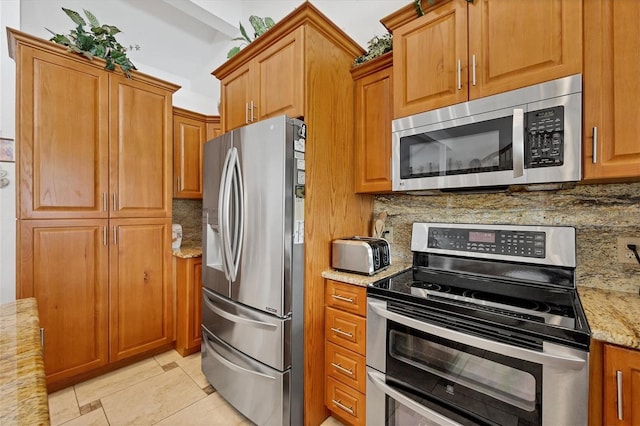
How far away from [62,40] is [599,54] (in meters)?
3.05

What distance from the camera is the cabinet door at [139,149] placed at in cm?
216

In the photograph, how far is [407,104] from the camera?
61.7 inches

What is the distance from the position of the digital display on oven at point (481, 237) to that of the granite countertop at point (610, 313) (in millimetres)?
431

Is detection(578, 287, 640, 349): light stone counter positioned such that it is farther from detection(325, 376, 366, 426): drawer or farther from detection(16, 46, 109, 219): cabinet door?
detection(16, 46, 109, 219): cabinet door

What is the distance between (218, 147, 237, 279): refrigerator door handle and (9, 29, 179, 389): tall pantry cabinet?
37.9 inches

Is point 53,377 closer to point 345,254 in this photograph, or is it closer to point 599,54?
point 345,254

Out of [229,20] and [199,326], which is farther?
[229,20]

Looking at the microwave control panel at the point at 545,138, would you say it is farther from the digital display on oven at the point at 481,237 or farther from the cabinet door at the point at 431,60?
the digital display on oven at the point at 481,237

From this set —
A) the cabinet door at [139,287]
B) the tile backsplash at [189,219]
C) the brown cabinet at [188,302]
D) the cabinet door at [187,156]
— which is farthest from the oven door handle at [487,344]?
the tile backsplash at [189,219]

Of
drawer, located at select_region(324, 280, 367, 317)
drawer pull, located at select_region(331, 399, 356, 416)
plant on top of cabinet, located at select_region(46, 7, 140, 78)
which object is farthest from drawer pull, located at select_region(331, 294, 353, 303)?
plant on top of cabinet, located at select_region(46, 7, 140, 78)

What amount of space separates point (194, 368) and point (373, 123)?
237cm

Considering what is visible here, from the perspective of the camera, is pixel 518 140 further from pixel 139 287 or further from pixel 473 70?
pixel 139 287

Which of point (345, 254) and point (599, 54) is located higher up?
point (599, 54)

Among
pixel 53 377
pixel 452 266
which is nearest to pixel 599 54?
pixel 452 266
